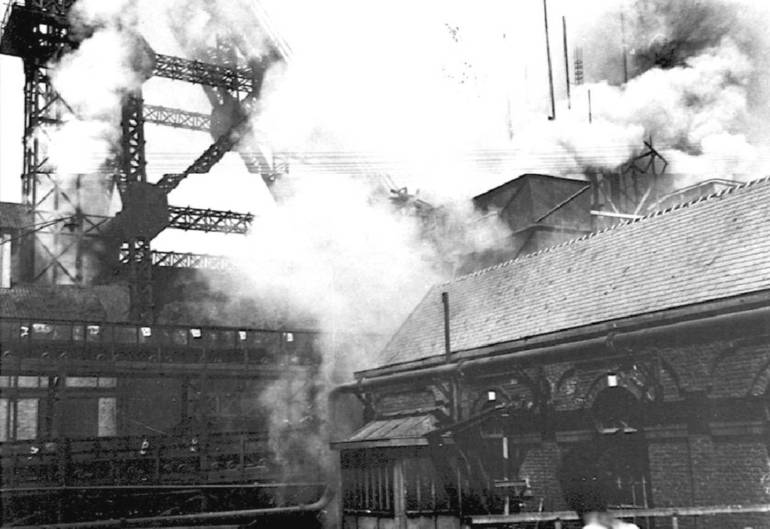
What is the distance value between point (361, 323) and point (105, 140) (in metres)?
9.95

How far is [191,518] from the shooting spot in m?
11.7

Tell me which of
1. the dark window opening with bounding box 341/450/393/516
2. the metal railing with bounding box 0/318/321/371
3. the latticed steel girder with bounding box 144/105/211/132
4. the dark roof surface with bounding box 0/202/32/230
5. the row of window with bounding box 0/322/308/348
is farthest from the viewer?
the latticed steel girder with bounding box 144/105/211/132

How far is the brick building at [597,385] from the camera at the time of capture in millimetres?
9992

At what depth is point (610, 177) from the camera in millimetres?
25500

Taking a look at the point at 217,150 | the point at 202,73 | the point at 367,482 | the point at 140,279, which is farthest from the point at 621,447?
the point at 217,150

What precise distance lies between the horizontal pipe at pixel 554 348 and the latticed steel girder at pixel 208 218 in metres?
12.5

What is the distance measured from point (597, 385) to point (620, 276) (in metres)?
2.22

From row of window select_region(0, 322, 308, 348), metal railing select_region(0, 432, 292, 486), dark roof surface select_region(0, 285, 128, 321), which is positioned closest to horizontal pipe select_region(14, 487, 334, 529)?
metal railing select_region(0, 432, 292, 486)

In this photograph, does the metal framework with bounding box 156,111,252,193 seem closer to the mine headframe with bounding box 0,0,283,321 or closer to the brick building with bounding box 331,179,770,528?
the mine headframe with bounding box 0,0,283,321

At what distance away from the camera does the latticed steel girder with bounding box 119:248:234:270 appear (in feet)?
92.3

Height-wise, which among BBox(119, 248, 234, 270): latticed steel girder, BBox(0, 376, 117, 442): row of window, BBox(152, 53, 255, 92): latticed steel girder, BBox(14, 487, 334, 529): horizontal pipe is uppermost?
BBox(152, 53, 255, 92): latticed steel girder

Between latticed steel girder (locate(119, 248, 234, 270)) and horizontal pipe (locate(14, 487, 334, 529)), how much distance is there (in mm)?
14673

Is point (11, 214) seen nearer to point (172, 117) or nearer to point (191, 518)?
point (172, 117)

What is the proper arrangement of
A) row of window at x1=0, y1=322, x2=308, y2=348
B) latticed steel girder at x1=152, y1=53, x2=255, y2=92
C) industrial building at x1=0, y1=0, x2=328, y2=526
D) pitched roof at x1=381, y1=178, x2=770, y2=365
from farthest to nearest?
1. latticed steel girder at x1=152, y1=53, x2=255, y2=92
2. row of window at x1=0, y1=322, x2=308, y2=348
3. industrial building at x1=0, y1=0, x2=328, y2=526
4. pitched roof at x1=381, y1=178, x2=770, y2=365
